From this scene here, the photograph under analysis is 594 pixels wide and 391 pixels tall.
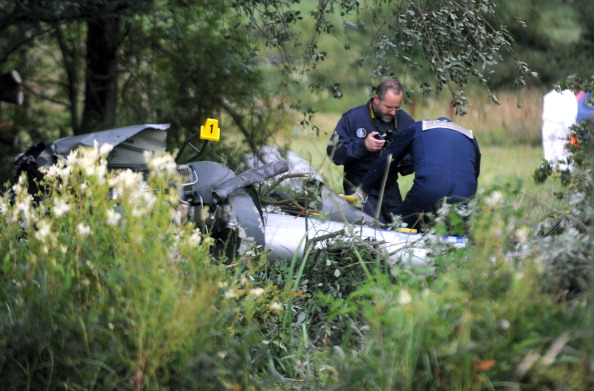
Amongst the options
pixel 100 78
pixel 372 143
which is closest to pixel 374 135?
pixel 372 143

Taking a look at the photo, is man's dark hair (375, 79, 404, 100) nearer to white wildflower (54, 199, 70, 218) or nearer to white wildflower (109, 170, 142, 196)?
white wildflower (109, 170, 142, 196)

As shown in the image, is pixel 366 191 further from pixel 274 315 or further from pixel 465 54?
pixel 274 315

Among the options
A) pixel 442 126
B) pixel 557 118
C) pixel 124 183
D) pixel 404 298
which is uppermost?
pixel 557 118

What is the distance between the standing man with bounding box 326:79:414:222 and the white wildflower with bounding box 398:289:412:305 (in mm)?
3784

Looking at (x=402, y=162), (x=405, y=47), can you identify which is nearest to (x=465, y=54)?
(x=405, y=47)

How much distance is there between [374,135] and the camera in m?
7.18

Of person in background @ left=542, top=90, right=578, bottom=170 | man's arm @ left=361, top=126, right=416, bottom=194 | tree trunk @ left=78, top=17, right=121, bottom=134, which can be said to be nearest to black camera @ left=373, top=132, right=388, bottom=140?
man's arm @ left=361, top=126, right=416, bottom=194

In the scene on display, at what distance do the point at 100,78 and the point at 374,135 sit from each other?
4.43 metres

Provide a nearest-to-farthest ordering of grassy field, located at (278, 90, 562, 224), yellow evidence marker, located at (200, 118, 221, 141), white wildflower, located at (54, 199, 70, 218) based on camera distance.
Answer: white wildflower, located at (54, 199, 70, 218) < yellow evidence marker, located at (200, 118, 221, 141) < grassy field, located at (278, 90, 562, 224)

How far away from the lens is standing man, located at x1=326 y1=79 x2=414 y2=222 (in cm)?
708

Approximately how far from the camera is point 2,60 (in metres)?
9.93

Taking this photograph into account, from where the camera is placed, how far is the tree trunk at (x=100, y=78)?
1019 cm

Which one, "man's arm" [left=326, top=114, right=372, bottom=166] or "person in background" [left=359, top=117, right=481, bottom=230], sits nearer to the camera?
"person in background" [left=359, top=117, right=481, bottom=230]

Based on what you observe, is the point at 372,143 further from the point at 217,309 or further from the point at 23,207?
the point at 23,207
